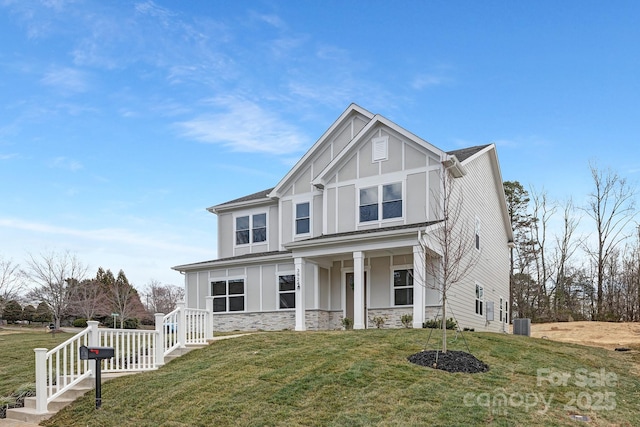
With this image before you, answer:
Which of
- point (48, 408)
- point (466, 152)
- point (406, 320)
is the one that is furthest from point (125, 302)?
point (48, 408)

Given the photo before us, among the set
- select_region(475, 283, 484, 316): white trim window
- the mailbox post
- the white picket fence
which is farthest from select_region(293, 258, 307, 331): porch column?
the mailbox post

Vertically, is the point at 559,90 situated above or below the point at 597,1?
below

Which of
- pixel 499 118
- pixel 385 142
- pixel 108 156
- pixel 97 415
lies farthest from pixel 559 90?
pixel 97 415

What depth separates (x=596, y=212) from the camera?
3709 cm

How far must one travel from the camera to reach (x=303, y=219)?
22.3 m

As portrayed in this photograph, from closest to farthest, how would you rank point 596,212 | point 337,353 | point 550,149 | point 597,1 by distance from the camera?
point 337,353 → point 597,1 → point 550,149 → point 596,212

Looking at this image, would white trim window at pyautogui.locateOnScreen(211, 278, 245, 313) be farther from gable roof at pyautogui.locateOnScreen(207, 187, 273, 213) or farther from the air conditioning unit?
the air conditioning unit

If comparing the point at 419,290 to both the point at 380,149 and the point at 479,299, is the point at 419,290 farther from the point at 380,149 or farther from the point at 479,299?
the point at 479,299

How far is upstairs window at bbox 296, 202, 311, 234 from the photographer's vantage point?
22156 mm

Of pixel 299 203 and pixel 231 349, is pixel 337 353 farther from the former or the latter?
pixel 299 203

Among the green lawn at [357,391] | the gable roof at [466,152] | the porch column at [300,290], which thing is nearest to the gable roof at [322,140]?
the gable roof at [466,152]

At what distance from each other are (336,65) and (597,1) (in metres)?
8.44

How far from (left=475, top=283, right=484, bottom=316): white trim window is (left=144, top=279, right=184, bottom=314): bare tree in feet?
113

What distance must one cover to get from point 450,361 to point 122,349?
690 cm
